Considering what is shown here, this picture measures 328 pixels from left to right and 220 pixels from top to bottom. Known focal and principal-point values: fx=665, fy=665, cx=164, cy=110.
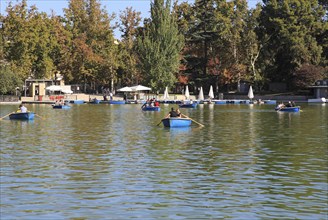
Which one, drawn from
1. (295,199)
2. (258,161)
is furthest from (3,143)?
(295,199)

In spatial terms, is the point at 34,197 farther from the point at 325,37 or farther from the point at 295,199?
the point at 325,37

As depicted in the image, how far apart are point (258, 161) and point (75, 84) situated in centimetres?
11607

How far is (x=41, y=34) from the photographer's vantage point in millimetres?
131500

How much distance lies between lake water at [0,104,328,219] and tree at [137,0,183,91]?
79.6 meters

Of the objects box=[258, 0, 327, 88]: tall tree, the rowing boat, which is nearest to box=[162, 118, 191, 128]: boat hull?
the rowing boat

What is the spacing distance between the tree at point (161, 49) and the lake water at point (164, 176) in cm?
7960

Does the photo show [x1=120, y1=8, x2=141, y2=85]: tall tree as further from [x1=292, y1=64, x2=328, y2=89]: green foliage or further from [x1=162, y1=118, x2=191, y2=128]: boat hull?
[x1=162, y1=118, x2=191, y2=128]: boat hull

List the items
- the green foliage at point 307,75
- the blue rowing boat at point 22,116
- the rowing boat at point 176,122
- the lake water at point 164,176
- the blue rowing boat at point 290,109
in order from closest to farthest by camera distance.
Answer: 1. the lake water at point 164,176
2. the rowing boat at point 176,122
3. the blue rowing boat at point 22,116
4. the blue rowing boat at point 290,109
5. the green foliage at point 307,75

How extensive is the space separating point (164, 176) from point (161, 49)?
102 meters

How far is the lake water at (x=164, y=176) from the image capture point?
18.9 meters

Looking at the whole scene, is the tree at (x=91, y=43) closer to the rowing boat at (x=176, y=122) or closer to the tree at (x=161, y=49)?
the tree at (x=161, y=49)

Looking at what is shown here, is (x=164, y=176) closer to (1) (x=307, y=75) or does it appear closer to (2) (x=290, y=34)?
(1) (x=307, y=75)

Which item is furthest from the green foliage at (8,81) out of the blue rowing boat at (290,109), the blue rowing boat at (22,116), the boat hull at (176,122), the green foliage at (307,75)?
the boat hull at (176,122)

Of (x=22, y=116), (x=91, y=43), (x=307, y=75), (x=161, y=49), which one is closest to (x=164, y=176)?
(x=22, y=116)
